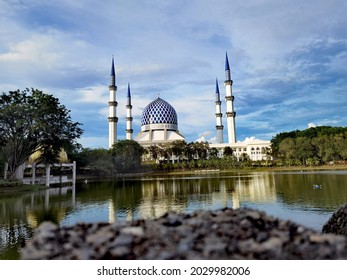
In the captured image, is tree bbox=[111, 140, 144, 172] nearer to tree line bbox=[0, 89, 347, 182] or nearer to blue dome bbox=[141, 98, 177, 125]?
tree line bbox=[0, 89, 347, 182]

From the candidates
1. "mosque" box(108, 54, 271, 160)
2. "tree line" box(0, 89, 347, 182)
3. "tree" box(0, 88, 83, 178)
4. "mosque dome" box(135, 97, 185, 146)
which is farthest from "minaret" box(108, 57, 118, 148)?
"tree" box(0, 88, 83, 178)

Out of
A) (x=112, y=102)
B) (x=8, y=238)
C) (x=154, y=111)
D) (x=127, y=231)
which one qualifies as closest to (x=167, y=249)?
(x=127, y=231)

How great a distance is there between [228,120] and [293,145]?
24303mm

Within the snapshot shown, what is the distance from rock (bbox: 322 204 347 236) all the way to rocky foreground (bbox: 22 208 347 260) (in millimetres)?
3678

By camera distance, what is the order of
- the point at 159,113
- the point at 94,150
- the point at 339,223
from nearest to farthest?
the point at 339,223 < the point at 94,150 < the point at 159,113

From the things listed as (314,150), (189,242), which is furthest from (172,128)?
(189,242)

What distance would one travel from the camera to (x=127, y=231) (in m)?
3.99

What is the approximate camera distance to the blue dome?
101812 millimetres

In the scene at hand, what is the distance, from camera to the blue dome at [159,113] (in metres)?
102

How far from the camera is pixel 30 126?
98.8ft

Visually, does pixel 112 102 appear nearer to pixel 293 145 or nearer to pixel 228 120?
pixel 228 120

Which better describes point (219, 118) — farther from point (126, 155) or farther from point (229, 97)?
point (126, 155)

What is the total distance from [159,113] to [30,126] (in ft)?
240

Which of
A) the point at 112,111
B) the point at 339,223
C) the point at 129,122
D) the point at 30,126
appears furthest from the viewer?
the point at 129,122
